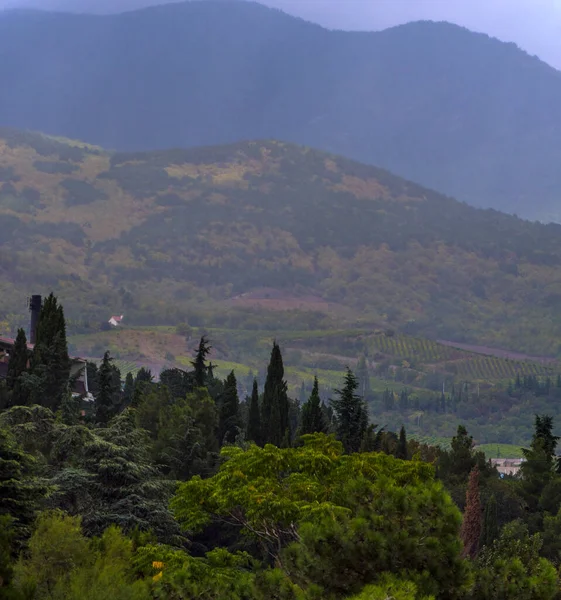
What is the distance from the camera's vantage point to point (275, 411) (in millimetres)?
88375

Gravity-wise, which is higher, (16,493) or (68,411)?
→ (68,411)

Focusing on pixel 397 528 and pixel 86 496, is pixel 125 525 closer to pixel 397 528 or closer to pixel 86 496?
pixel 86 496

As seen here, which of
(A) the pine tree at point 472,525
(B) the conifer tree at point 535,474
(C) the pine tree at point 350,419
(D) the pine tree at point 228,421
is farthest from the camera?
(D) the pine tree at point 228,421

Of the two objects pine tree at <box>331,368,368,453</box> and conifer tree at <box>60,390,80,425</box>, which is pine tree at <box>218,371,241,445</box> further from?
conifer tree at <box>60,390,80,425</box>

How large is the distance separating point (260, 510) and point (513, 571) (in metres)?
11.6

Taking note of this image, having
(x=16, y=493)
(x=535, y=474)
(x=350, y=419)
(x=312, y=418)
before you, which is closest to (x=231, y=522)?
(x=16, y=493)

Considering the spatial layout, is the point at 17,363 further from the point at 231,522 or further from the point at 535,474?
the point at 535,474

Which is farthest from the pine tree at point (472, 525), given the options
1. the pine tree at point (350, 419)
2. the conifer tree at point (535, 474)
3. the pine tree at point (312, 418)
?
the pine tree at point (350, 419)

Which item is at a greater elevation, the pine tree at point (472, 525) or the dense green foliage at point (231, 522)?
the dense green foliage at point (231, 522)

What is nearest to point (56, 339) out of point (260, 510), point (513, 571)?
point (260, 510)

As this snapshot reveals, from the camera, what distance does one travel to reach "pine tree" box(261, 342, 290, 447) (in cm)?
8712

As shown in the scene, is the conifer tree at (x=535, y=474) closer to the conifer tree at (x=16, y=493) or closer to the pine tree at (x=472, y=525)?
the pine tree at (x=472, y=525)

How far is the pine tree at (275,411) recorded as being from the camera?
87125 millimetres

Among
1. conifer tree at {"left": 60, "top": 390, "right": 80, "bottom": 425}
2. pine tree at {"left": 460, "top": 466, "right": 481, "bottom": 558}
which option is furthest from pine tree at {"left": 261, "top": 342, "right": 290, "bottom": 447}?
pine tree at {"left": 460, "top": 466, "right": 481, "bottom": 558}
